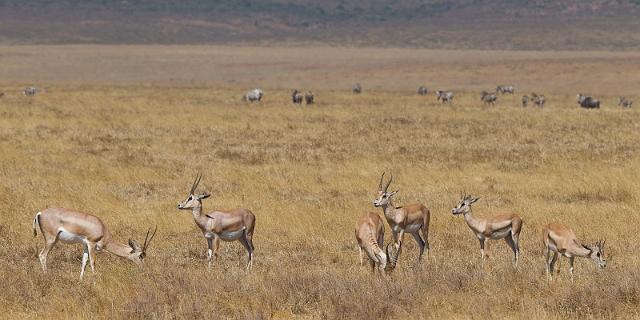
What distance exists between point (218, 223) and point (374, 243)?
87.2 inches

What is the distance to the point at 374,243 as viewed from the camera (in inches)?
443

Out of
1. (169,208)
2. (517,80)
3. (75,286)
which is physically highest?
(75,286)

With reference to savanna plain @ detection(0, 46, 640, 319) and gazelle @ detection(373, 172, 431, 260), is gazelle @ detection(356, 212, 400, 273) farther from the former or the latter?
gazelle @ detection(373, 172, 431, 260)

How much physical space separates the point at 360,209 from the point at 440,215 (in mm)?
1479

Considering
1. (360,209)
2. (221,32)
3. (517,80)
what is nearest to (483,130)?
(360,209)

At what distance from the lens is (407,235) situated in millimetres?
15188

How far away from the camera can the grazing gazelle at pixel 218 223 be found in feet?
40.0

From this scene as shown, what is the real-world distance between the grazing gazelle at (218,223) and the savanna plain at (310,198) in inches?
15.5

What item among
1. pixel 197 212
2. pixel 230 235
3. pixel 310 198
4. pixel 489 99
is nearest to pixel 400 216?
pixel 230 235

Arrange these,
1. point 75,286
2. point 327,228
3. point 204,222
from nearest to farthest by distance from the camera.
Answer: point 75,286 → point 204,222 → point 327,228

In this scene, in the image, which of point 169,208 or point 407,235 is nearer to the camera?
point 407,235

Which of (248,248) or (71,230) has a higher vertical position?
(71,230)

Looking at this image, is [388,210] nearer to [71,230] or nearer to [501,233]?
[501,233]

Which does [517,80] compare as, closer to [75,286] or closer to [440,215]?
[440,215]
